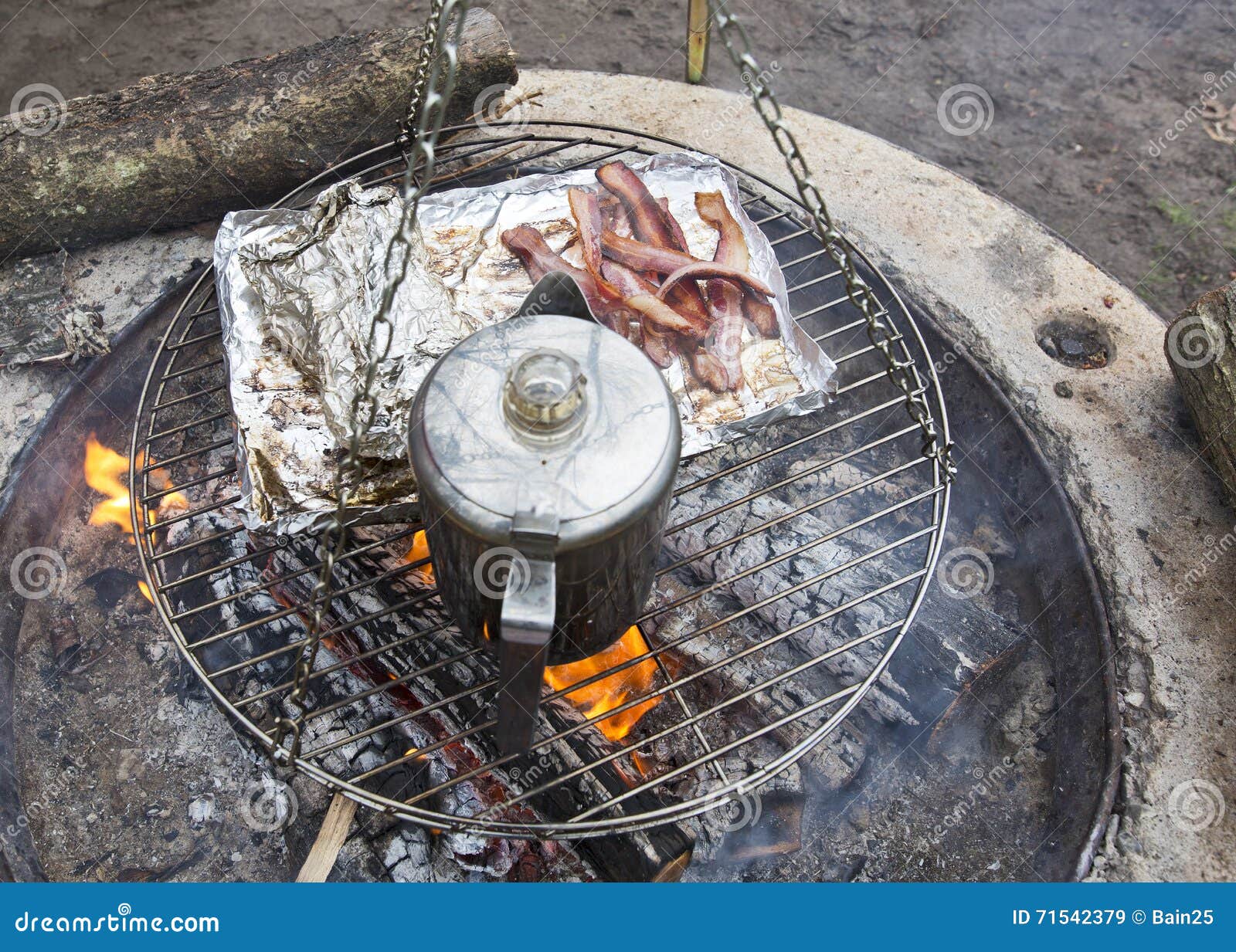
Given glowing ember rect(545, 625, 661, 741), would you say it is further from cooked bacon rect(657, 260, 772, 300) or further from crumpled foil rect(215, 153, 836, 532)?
cooked bacon rect(657, 260, 772, 300)

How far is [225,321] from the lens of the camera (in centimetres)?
219

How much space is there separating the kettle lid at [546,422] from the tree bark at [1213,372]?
1.59 metres

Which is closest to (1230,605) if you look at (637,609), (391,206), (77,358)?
(637,609)

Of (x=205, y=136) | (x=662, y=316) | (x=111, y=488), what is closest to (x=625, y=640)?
(x=662, y=316)

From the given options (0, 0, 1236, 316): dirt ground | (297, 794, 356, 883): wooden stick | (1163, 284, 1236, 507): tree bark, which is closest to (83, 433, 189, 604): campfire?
(297, 794, 356, 883): wooden stick

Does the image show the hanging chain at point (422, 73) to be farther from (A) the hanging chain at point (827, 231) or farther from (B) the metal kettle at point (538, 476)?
(B) the metal kettle at point (538, 476)

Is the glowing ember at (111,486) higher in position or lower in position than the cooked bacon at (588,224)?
lower

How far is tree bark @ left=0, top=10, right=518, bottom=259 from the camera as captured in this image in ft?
8.73

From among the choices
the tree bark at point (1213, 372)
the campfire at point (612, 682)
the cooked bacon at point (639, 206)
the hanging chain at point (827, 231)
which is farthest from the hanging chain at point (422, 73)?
the tree bark at point (1213, 372)

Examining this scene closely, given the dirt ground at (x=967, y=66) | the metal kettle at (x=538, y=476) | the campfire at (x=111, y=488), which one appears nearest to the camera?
the metal kettle at (x=538, y=476)

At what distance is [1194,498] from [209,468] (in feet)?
8.98

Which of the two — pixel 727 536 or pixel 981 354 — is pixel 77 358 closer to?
pixel 727 536

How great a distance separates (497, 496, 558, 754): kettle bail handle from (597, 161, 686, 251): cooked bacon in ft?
3.94

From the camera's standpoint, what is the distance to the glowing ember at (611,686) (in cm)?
222
